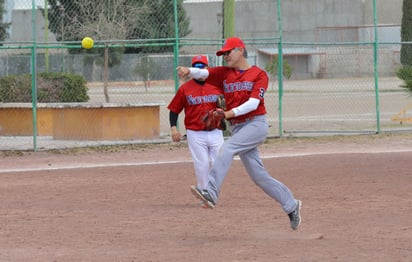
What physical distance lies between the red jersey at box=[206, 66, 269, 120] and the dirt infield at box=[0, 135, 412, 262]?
4.00ft

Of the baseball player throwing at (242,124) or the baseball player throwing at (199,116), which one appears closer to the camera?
the baseball player throwing at (242,124)

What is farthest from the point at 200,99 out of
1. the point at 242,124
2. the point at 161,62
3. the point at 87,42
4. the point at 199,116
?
the point at 161,62

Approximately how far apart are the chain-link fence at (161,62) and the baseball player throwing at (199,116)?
649 centimetres

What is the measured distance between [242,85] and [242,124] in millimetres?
363

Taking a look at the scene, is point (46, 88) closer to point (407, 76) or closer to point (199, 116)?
point (407, 76)

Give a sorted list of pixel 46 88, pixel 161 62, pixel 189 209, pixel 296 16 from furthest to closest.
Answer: pixel 296 16 < pixel 161 62 < pixel 46 88 < pixel 189 209

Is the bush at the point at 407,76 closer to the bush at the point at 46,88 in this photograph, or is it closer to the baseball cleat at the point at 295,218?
the bush at the point at 46,88

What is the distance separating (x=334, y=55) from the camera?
39.6 meters

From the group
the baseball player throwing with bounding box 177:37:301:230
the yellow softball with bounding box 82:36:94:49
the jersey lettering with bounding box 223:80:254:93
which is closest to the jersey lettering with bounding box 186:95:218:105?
the baseball player throwing with bounding box 177:37:301:230

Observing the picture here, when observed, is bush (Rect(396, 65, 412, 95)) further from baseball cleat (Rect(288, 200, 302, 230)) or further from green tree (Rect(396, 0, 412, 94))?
baseball cleat (Rect(288, 200, 302, 230))

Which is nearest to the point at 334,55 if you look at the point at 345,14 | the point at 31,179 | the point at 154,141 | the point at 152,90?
the point at 345,14

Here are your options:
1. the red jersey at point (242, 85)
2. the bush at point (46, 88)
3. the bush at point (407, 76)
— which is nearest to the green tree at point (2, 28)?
the bush at point (46, 88)

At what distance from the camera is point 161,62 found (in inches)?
1189

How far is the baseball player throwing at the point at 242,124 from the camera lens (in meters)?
8.24
